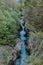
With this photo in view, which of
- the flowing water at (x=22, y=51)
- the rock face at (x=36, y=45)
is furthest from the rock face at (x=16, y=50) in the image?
the rock face at (x=36, y=45)

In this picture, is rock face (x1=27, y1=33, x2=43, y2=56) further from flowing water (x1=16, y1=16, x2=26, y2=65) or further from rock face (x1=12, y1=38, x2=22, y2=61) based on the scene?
rock face (x1=12, y1=38, x2=22, y2=61)

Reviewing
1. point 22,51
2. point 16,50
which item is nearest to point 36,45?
point 16,50

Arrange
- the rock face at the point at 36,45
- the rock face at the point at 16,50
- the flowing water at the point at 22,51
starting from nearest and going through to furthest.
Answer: the rock face at the point at 36,45 < the flowing water at the point at 22,51 < the rock face at the point at 16,50

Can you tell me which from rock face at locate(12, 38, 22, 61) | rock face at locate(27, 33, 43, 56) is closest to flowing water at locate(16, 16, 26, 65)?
rock face at locate(12, 38, 22, 61)

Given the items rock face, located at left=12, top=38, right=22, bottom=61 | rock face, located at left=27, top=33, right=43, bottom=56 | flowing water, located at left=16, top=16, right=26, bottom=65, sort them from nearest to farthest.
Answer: rock face, located at left=27, top=33, right=43, bottom=56
flowing water, located at left=16, top=16, right=26, bottom=65
rock face, located at left=12, top=38, right=22, bottom=61

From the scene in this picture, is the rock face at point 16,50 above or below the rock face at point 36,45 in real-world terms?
below

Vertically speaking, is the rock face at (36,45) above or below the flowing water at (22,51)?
above

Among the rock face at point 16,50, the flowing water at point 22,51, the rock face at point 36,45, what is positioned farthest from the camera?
the rock face at point 16,50

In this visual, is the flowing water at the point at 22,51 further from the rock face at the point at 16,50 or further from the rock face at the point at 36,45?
the rock face at the point at 36,45

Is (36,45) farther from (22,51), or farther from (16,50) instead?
(22,51)

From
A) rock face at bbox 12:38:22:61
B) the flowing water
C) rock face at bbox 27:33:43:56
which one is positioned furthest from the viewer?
rock face at bbox 12:38:22:61

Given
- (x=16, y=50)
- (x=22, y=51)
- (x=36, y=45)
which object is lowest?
(x=22, y=51)

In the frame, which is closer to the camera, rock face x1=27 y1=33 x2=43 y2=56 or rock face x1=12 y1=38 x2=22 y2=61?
rock face x1=27 y1=33 x2=43 y2=56

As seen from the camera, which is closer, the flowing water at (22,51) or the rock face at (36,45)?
the rock face at (36,45)
